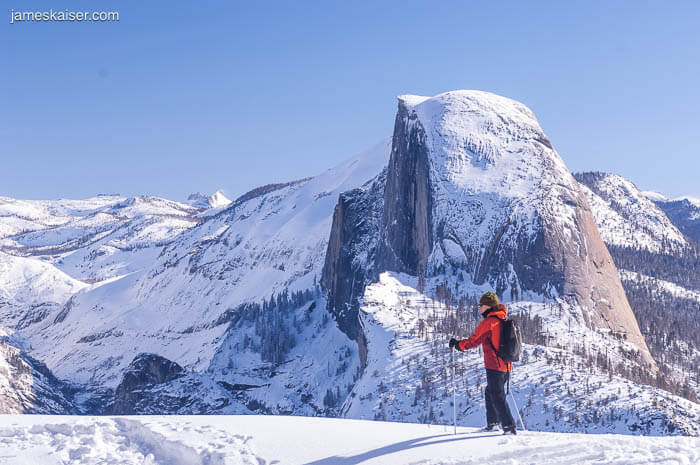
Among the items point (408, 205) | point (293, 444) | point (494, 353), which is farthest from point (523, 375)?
point (408, 205)

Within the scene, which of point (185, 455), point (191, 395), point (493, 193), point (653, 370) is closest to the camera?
point (185, 455)

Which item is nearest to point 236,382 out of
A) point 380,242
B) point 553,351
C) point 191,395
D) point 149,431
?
point 191,395

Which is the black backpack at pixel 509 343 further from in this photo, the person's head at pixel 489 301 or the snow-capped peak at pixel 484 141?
the snow-capped peak at pixel 484 141

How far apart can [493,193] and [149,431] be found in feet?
404

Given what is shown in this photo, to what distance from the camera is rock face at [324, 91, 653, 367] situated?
411ft

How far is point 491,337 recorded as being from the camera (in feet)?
64.7

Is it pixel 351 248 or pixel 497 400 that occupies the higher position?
pixel 351 248

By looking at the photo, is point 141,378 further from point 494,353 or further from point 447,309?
point 494,353

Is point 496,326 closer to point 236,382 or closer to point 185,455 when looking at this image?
point 185,455

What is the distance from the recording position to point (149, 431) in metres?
21.1

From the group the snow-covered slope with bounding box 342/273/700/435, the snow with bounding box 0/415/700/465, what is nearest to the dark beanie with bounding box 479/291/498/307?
the snow with bounding box 0/415/700/465

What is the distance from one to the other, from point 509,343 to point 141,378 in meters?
158

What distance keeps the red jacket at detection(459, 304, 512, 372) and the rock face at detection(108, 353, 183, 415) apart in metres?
148

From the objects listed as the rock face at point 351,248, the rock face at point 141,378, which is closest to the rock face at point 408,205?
the rock face at point 351,248
